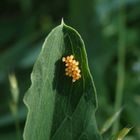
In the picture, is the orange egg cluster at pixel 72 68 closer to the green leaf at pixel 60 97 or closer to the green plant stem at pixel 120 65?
the green leaf at pixel 60 97

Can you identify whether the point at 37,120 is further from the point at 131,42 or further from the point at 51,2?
the point at 51,2

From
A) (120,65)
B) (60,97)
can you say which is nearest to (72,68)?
(60,97)

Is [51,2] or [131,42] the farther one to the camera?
[51,2]

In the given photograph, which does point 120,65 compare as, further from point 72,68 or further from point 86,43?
point 72,68

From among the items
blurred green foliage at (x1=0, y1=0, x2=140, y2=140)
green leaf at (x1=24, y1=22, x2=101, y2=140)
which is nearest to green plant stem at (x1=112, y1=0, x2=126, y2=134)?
blurred green foliage at (x1=0, y1=0, x2=140, y2=140)

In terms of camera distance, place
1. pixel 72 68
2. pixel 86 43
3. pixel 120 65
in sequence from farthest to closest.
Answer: pixel 86 43, pixel 120 65, pixel 72 68

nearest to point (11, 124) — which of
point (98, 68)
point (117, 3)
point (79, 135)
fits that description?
point (98, 68)
